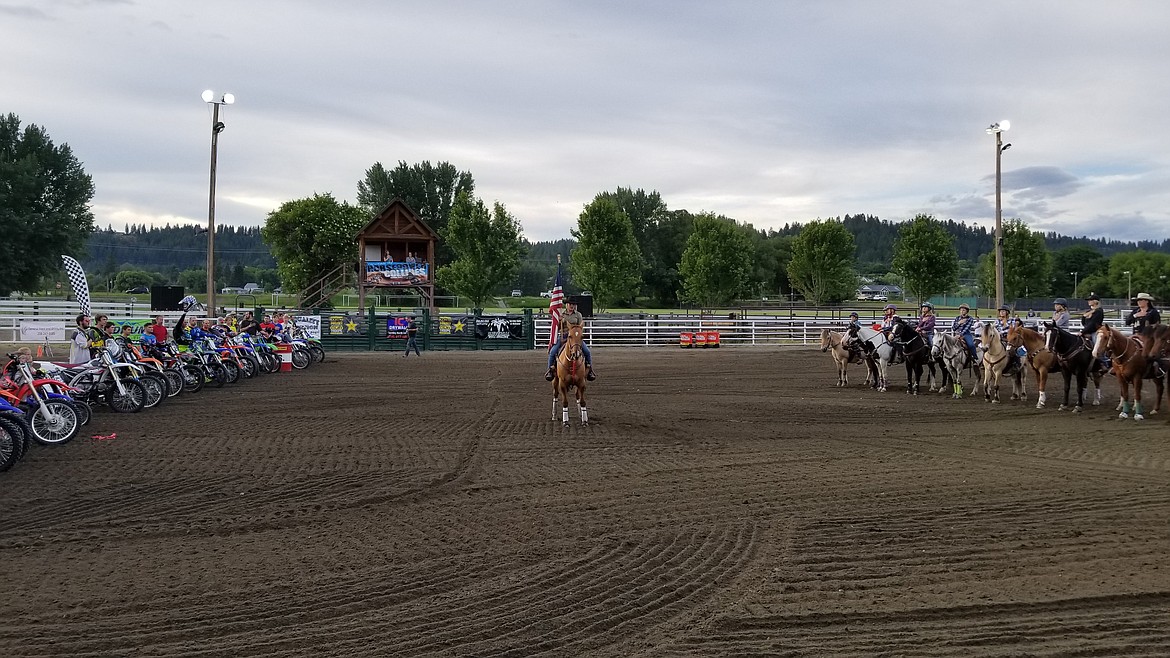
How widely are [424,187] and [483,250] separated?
34537 mm

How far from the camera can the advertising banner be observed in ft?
143

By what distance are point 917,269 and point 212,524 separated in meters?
54.4

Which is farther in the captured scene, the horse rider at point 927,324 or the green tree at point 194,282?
the green tree at point 194,282

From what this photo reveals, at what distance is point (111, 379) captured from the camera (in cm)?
1555

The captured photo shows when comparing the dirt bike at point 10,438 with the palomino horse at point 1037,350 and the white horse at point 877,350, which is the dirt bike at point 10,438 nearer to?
the palomino horse at point 1037,350

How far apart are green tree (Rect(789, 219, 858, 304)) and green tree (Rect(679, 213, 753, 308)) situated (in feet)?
13.5

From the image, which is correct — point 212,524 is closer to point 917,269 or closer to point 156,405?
point 156,405

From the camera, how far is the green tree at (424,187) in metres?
88.1

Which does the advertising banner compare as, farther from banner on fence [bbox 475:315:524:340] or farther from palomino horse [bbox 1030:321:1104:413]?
palomino horse [bbox 1030:321:1104:413]

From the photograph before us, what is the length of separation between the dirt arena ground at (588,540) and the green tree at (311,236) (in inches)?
2081

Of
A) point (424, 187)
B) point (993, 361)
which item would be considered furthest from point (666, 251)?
point (993, 361)

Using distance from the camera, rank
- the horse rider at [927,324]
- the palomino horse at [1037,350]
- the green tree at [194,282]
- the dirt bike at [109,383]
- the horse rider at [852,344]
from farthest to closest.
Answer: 1. the green tree at [194,282]
2. the horse rider at [852,344]
3. the horse rider at [927,324]
4. the palomino horse at [1037,350]
5. the dirt bike at [109,383]

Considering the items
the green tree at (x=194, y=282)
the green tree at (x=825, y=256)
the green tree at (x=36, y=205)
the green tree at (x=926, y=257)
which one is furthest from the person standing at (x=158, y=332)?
the green tree at (x=194, y=282)

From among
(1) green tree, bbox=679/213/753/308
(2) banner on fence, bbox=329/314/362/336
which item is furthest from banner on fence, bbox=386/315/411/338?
(1) green tree, bbox=679/213/753/308
